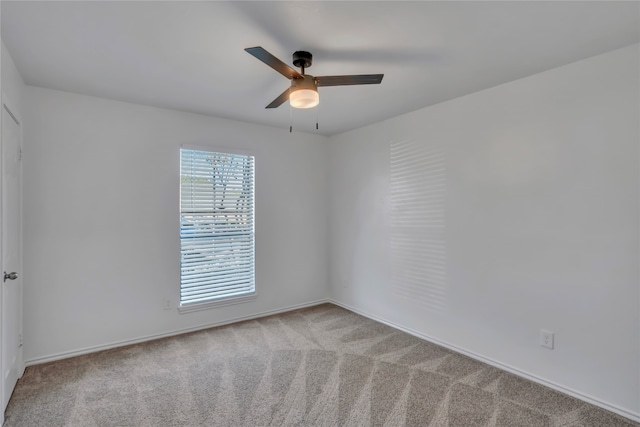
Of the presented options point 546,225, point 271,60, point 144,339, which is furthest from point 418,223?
point 144,339

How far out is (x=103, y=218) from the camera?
3.09 metres

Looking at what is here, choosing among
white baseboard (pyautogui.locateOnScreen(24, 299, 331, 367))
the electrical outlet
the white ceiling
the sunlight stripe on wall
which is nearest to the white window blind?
white baseboard (pyautogui.locateOnScreen(24, 299, 331, 367))

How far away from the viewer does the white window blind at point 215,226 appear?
11.6ft

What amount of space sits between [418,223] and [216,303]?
2482mm

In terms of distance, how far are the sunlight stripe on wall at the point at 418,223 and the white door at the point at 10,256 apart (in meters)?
3.38

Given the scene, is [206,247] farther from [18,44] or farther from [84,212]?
[18,44]

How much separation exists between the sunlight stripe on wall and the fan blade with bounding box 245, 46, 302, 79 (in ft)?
6.17

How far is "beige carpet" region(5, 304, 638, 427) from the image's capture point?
6.86ft

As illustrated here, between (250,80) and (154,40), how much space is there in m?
0.77

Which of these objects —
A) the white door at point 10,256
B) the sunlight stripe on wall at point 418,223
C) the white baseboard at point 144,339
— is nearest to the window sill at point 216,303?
the white baseboard at point 144,339

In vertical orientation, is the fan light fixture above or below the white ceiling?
below

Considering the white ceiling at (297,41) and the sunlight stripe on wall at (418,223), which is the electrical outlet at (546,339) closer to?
the sunlight stripe on wall at (418,223)

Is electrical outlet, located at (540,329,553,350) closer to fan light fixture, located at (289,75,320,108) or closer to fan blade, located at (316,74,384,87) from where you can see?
fan blade, located at (316,74,384,87)

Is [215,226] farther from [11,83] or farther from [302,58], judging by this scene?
[302,58]
